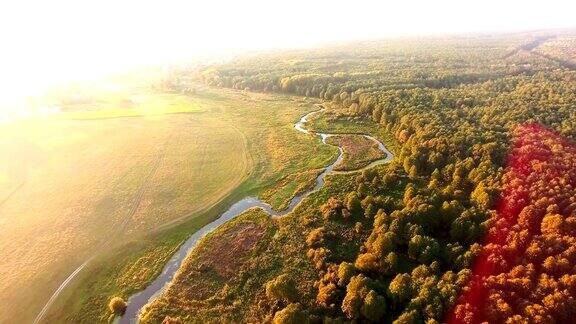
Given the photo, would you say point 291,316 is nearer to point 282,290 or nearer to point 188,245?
point 282,290

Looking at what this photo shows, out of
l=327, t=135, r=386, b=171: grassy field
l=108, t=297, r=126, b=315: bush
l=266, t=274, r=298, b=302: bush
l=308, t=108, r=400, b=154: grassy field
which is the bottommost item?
l=108, t=297, r=126, b=315: bush

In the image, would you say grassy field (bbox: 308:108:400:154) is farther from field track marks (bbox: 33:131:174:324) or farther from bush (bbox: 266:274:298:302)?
bush (bbox: 266:274:298:302)

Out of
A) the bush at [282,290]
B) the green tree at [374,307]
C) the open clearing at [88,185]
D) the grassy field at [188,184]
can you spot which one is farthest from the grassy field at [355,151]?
the green tree at [374,307]

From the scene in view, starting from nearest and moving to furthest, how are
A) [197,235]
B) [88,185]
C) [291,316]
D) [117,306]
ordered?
[291,316] → [117,306] → [197,235] → [88,185]

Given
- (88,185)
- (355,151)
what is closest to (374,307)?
(355,151)

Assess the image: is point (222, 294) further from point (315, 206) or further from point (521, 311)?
point (521, 311)

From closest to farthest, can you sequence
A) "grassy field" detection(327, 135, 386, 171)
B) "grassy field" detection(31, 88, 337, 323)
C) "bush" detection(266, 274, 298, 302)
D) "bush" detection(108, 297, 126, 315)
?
1. "bush" detection(266, 274, 298, 302)
2. "bush" detection(108, 297, 126, 315)
3. "grassy field" detection(31, 88, 337, 323)
4. "grassy field" detection(327, 135, 386, 171)

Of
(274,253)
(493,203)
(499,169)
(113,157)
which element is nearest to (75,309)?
(274,253)

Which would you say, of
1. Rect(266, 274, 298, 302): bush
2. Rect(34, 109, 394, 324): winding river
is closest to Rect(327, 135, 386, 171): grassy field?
Rect(34, 109, 394, 324): winding river
